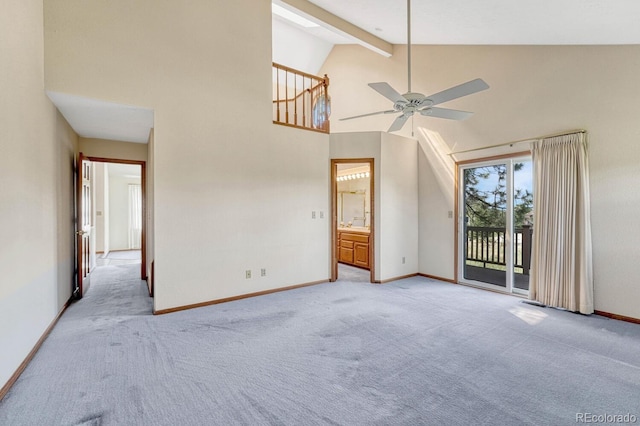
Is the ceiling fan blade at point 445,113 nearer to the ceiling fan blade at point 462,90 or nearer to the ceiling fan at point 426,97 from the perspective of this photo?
the ceiling fan at point 426,97

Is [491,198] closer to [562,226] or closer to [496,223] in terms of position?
[496,223]

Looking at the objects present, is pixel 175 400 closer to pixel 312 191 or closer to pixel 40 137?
pixel 40 137

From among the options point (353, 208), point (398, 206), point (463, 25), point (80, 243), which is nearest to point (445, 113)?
point (463, 25)

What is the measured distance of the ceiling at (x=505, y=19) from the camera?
9.69ft

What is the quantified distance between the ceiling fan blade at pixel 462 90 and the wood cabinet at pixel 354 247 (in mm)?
3757

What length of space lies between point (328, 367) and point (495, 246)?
3.92m

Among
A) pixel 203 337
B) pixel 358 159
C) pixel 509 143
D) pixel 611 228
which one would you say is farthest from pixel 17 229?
pixel 611 228

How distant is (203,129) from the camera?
4.07 meters

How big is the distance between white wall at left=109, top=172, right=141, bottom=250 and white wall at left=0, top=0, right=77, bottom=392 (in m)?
7.33

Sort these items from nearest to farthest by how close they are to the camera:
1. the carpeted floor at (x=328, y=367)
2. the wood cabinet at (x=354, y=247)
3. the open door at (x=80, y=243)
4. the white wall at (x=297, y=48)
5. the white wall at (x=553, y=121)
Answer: the carpeted floor at (x=328, y=367) < the white wall at (x=553, y=121) < the open door at (x=80, y=243) < the wood cabinet at (x=354, y=247) < the white wall at (x=297, y=48)

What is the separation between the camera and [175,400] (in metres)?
2.08

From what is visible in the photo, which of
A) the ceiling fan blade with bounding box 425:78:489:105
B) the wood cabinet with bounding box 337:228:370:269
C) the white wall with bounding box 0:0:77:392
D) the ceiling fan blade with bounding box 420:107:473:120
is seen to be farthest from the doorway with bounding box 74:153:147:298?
the ceiling fan blade with bounding box 425:78:489:105

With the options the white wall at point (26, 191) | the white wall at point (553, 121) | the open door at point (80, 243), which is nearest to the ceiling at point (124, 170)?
the open door at point (80, 243)

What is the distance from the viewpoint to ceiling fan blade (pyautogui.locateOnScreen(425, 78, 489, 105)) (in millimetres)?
2719
